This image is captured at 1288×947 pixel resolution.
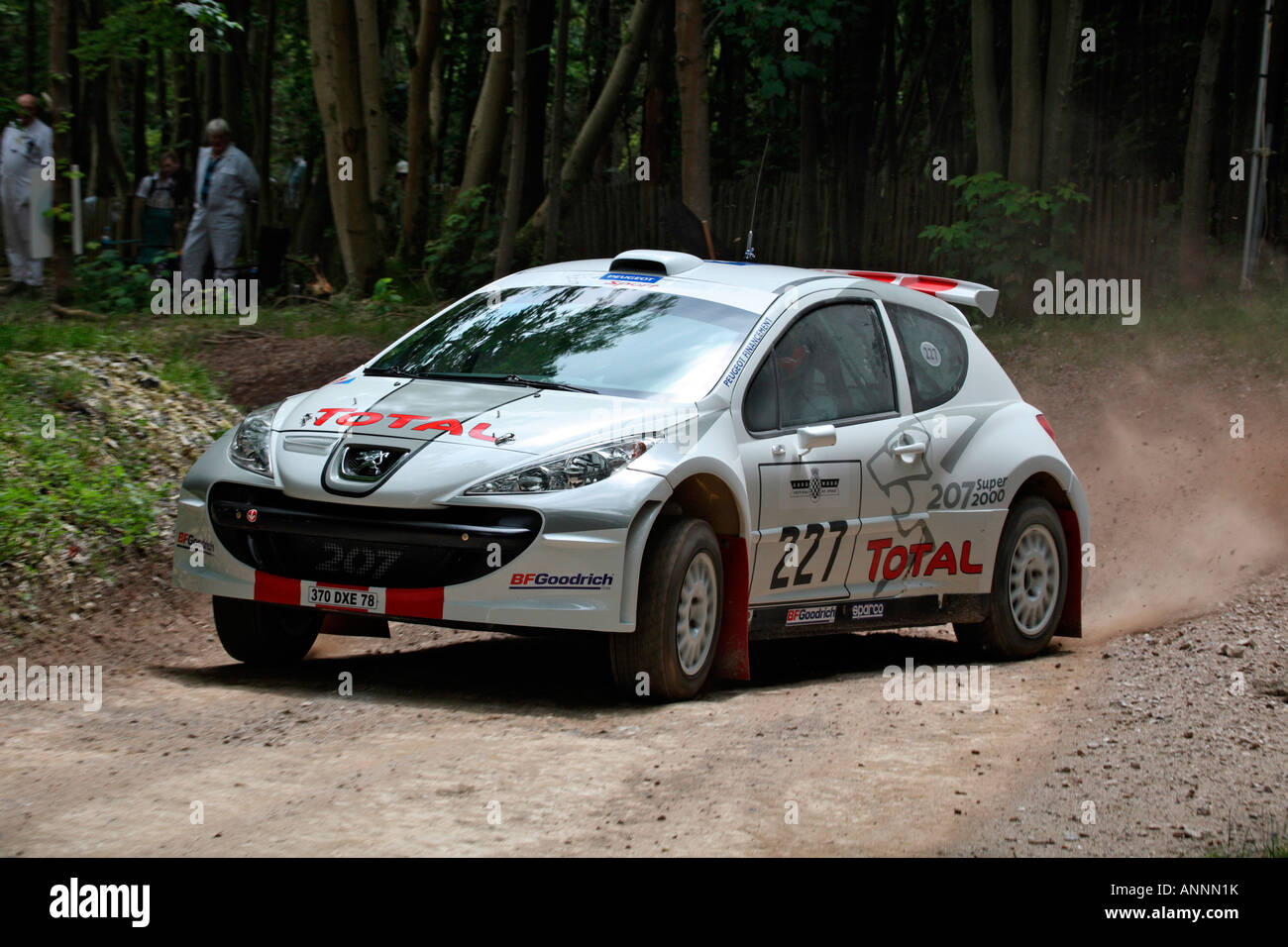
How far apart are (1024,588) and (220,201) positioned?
1167 cm

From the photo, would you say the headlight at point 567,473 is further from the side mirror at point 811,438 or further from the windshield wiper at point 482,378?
the side mirror at point 811,438

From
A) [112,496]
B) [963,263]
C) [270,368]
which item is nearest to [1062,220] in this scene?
[963,263]

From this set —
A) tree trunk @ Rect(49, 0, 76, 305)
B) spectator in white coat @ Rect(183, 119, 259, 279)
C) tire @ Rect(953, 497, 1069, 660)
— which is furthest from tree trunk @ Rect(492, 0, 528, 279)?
tire @ Rect(953, 497, 1069, 660)

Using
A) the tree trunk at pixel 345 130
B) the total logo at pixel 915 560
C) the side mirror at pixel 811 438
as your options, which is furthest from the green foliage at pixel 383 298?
the side mirror at pixel 811 438

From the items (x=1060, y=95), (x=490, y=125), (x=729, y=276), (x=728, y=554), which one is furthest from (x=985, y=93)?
(x=728, y=554)

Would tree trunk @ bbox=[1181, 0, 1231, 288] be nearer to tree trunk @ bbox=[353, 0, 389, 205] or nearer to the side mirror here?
tree trunk @ bbox=[353, 0, 389, 205]

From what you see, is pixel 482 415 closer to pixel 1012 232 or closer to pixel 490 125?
pixel 1012 232

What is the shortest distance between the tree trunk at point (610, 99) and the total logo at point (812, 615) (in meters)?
13.4

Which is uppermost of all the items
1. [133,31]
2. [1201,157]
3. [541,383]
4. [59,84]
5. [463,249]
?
[133,31]

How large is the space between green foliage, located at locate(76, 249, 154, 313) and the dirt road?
9023 mm

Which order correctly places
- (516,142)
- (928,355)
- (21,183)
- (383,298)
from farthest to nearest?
(516,142) → (383,298) → (21,183) → (928,355)

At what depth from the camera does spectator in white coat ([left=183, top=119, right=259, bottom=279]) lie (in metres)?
17.2

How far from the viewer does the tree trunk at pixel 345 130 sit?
60.5 ft

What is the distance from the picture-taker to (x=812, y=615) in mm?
7180
